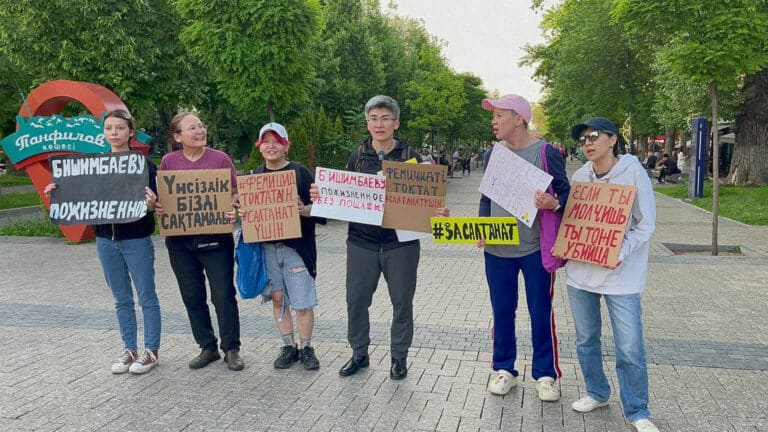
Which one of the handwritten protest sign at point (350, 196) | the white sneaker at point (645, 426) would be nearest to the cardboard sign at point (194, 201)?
the handwritten protest sign at point (350, 196)

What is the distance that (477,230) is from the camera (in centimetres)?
415

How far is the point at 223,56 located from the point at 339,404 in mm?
12414

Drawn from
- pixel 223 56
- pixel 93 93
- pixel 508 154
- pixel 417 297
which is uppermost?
pixel 223 56

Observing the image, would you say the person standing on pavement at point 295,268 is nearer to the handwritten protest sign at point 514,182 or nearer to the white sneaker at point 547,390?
the handwritten protest sign at point 514,182

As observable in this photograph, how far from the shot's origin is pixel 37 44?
17.9m

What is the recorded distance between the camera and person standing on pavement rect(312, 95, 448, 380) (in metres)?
4.49

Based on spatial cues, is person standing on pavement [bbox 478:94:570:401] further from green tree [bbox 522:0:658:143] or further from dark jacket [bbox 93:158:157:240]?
green tree [bbox 522:0:658:143]

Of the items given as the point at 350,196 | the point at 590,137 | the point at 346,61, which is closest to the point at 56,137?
the point at 350,196

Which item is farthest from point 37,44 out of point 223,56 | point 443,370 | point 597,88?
point 597,88

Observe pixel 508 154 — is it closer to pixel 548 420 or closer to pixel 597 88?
pixel 548 420

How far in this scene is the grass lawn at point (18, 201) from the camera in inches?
808

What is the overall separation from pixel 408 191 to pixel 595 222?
1.35 m

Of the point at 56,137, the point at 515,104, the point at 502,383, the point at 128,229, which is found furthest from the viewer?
the point at 56,137

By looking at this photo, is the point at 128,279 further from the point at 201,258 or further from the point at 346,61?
the point at 346,61
